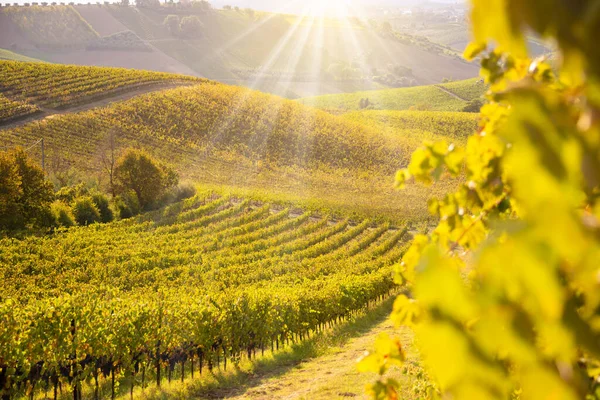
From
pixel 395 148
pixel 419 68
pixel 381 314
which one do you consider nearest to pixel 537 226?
pixel 381 314

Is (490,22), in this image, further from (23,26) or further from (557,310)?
(23,26)

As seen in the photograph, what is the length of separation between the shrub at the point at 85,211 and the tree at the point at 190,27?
4566 inches

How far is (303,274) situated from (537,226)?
72.0 feet

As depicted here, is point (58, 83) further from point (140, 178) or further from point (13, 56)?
point (13, 56)

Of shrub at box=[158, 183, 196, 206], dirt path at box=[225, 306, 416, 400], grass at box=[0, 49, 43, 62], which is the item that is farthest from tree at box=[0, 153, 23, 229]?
grass at box=[0, 49, 43, 62]

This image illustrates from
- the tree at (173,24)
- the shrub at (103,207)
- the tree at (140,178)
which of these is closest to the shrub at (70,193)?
the shrub at (103,207)

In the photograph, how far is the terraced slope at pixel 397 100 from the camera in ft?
304

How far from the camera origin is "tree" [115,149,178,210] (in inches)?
1241

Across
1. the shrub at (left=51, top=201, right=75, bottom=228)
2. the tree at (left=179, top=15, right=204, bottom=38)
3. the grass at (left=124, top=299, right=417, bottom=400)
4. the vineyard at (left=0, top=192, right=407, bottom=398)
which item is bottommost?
the grass at (left=124, top=299, right=417, bottom=400)

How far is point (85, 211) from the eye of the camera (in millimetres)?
26844

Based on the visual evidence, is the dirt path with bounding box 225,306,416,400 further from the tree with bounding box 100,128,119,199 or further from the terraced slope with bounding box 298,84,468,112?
the terraced slope with bounding box 298,84,468,112

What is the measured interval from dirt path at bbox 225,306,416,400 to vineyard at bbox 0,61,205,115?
4826 centimetres

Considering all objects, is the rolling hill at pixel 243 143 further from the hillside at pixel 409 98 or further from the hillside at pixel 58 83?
the hillside at pixel 409 98

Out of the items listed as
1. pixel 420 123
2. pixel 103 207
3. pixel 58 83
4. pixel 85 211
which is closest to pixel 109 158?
pixel 103 207
